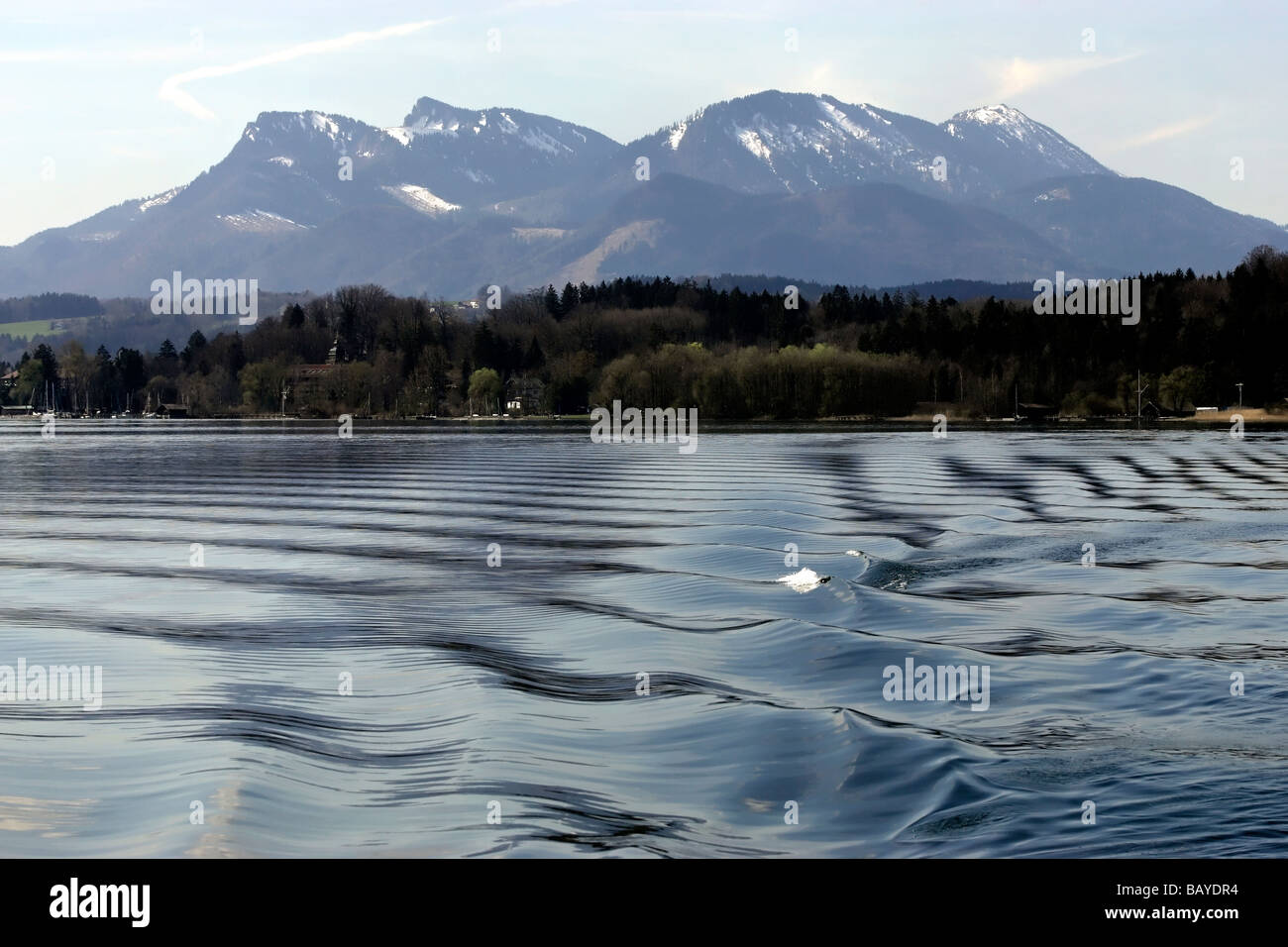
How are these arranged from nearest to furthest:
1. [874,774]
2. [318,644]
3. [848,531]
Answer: [874,774] < [318,644] < [848,531]

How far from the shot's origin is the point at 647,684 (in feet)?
68.7

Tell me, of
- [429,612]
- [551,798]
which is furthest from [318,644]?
[551,798]

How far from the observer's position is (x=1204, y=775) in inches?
626

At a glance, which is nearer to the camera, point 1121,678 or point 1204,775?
point 1204,775

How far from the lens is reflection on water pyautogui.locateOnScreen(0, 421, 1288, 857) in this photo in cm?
1441

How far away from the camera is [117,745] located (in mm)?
17406

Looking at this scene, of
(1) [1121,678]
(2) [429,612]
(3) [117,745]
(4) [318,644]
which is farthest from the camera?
(2) [429,612]

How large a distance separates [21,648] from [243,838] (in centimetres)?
1219

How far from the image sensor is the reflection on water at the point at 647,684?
14406 millimetres

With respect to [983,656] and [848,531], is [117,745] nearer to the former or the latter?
[983,656]

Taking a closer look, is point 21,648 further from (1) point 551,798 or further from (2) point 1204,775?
(2) point 1204,775
